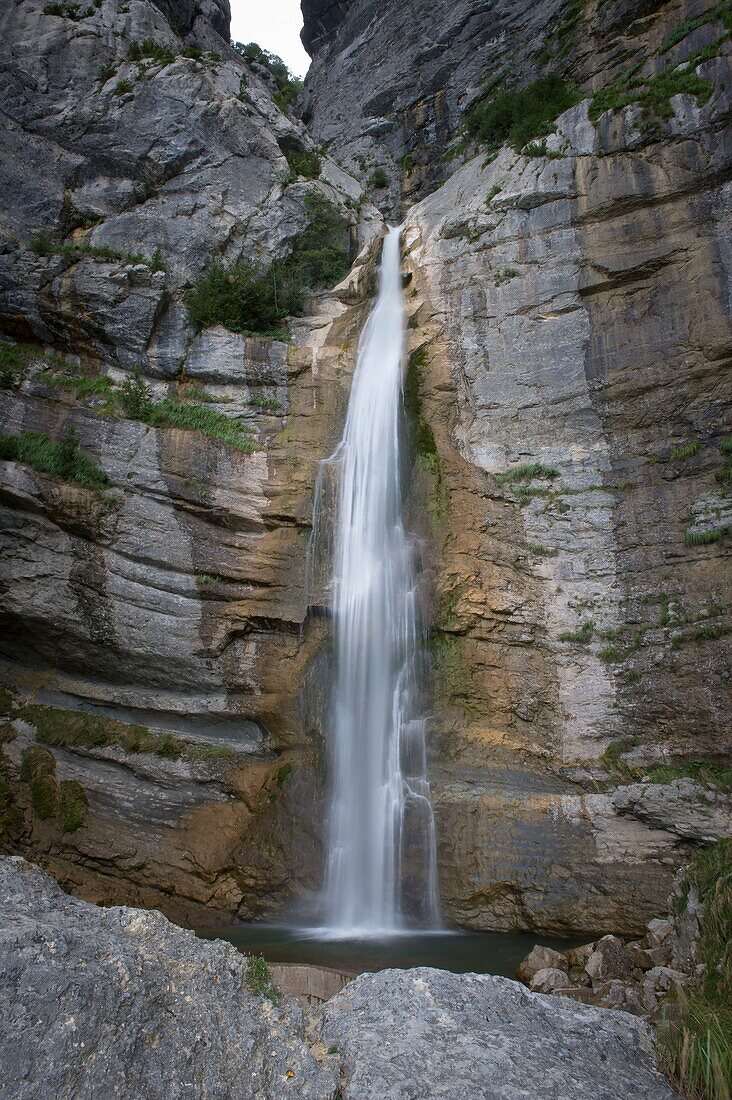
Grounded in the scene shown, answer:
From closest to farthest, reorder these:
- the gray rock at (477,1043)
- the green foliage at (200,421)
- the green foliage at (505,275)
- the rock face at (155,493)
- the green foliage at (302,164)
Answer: the gray rock at (477,1043), the rock face at (155,493), the green foliage at (200,421), the green foliage at (505,275), the green foliage at (302,164)

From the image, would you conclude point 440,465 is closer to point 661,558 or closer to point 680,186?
point 661,558

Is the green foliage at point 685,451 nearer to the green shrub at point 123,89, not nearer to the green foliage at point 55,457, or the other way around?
the green foliage at point 55,457

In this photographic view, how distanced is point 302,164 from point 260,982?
69.8 ft

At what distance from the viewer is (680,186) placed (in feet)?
44.9

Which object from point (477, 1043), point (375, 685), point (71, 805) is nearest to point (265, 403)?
point (375, 685)

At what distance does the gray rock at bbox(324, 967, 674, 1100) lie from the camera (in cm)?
455

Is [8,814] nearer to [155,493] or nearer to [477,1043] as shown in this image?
[155,493]

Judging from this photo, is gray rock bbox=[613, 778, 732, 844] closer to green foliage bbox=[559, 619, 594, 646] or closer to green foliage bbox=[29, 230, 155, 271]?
green foliage bbox=[559, 619, 594, 646]

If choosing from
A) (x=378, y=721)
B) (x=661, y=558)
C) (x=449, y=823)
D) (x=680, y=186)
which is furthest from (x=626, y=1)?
(x=449, y=823)

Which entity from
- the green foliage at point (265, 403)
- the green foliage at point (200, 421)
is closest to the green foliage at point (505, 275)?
the green foliage at point (265, 403)

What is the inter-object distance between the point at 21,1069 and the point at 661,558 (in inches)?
445

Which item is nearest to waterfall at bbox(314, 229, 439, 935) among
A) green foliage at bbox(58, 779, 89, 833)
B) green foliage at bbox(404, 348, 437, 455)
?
green foliage at bbox(404, 348, 437, 455)

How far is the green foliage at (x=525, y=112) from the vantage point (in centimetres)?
1670

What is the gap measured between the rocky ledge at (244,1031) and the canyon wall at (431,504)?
5.34 meters
